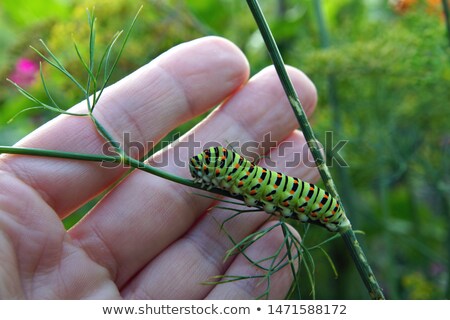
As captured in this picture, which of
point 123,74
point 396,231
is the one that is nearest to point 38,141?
point 123,74

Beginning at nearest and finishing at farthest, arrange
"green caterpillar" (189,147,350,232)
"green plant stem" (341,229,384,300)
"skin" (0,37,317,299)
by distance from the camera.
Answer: "green plant stem" (341,229,384,300), "green caterpillar" (189,147,350,232), "skin" (0,37,317,299)

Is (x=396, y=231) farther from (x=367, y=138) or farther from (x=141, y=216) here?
(x=141, y=216)

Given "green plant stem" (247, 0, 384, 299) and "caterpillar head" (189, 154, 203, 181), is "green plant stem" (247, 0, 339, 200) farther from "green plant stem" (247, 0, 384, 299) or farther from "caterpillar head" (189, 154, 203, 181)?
"caterpillar head" (189, 154, 203, 181)

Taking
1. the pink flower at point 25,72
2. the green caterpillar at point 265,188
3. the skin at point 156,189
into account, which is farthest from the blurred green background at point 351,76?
the green caterpillar at point 265,188

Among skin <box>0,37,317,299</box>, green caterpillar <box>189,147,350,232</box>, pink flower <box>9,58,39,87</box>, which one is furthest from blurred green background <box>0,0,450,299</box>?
green caterpillar <box>189,147,350,232</box>

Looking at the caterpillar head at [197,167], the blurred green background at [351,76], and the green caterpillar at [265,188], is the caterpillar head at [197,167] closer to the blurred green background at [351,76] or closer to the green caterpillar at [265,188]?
the green caterpillar at [265,188]

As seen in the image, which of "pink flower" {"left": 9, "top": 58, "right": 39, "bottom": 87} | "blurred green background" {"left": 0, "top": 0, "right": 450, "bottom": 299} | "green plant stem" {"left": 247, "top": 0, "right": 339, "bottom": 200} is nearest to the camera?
"green plant stem" {"left": 247, "top": 0, "right": 339, "bottom": 200}

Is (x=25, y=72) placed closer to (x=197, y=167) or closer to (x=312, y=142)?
(x=197, y=167)

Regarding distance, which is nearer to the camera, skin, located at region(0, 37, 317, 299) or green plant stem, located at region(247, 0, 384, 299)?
green plant stem, located at region(247, 0, 384, 299)
